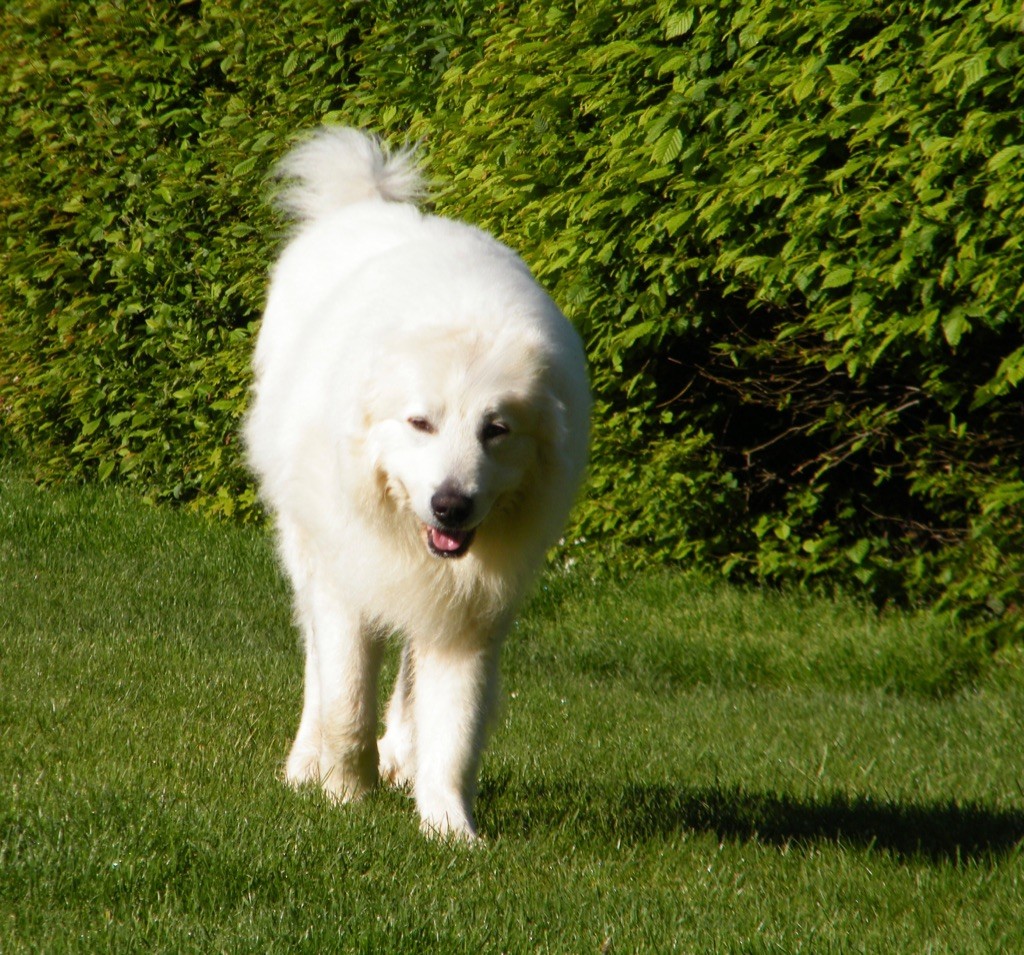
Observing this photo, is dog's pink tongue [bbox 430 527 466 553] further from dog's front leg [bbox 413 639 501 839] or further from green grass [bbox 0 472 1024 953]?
green grass [bbox 0 472 1024 953]

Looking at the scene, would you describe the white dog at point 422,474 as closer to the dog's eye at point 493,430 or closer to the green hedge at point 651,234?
the dog's eye at point 493,430

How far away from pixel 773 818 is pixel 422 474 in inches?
76.1

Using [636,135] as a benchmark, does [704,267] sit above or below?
below

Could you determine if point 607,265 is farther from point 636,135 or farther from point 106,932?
point 106,932

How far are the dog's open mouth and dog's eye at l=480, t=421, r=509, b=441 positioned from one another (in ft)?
0.79

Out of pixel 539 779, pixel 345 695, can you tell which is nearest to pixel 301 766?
pixel 345 695

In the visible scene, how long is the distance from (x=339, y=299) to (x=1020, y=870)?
2.59 metres

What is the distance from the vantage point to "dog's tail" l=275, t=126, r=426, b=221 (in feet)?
16.5

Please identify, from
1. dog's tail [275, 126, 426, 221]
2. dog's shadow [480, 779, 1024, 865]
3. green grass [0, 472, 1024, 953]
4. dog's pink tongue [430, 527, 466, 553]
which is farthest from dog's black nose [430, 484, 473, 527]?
dog's tail [275, 126, 426, 221]

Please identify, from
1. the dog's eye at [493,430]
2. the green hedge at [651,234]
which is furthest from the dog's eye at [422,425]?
the green hedge at [651,234]

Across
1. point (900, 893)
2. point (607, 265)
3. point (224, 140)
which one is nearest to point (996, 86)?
point (607, 265)

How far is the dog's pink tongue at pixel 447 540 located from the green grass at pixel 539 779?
751 millimetres

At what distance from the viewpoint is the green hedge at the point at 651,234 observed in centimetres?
602

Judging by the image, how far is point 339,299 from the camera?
414cm
